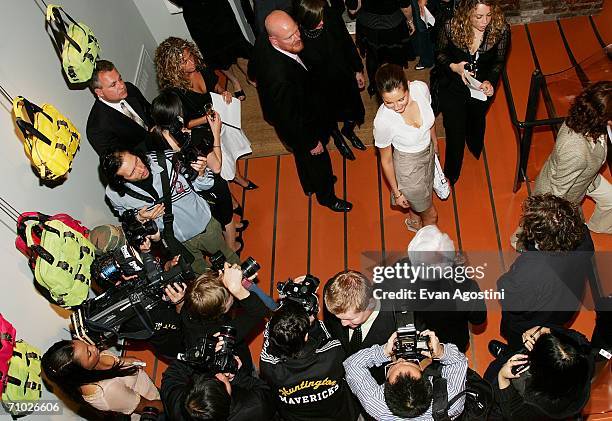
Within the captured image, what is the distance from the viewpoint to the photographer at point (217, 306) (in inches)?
120

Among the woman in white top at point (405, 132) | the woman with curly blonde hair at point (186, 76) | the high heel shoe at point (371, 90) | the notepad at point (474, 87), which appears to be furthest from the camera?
the high heel shoe at point (371, 90)

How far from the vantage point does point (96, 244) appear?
3568 mm

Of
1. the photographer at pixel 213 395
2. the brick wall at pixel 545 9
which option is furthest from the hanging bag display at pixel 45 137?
the brick wall at pixel 545 9

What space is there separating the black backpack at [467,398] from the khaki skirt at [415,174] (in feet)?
4.53

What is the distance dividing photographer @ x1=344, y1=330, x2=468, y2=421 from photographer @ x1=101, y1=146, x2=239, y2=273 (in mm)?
1440

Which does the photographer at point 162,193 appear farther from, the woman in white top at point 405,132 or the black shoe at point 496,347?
the black shoe at point 496,347

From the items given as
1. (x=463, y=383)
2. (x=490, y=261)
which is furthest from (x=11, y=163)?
(x=490, y=261)

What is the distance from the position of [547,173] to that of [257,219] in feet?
7.40

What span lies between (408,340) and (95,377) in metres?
1.59

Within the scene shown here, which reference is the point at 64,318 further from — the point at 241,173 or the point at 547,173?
the point at 547,173

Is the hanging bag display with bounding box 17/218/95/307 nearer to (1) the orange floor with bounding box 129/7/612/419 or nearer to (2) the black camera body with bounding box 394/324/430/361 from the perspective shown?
(1) the orange floor with bounding box 129/7/612/419

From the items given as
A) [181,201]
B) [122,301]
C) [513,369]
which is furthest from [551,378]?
[181,201]

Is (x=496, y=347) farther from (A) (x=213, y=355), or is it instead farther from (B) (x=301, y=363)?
(A) (x=213, y=355)

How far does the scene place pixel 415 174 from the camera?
3746 mm
